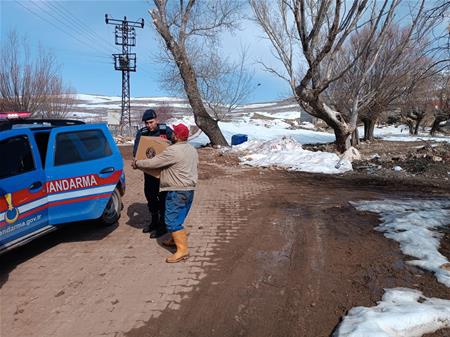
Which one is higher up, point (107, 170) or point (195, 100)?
point (195, 100)

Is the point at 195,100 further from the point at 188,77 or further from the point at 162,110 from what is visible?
the point at 162,110

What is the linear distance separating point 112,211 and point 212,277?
2.56 meters

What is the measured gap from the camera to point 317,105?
48.7 feet

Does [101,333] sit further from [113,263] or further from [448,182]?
[448,182]

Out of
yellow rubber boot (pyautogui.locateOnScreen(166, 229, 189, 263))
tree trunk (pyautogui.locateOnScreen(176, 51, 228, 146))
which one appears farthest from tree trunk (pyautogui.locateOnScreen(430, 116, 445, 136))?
yellow rubber boot (pyautogui.locateOnScreen(166, 229, 189, 263))

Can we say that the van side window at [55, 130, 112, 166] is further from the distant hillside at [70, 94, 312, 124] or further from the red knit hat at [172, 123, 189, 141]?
the distant hillside at [70, 94, 312, 124]

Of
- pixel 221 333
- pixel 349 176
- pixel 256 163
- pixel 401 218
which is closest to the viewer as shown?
pixel 221 333

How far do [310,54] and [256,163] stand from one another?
170 inches

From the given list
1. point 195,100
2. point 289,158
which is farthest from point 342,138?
point 195,100

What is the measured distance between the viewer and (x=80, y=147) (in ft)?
18.6

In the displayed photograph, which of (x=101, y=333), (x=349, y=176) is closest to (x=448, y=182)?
(x=349, y=176)

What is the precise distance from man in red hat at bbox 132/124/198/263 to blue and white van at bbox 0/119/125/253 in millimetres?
1123

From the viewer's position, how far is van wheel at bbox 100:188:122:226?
6.20 metres

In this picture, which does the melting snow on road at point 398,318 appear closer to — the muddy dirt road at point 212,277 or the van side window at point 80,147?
the muddy dirt road at point 212,277
